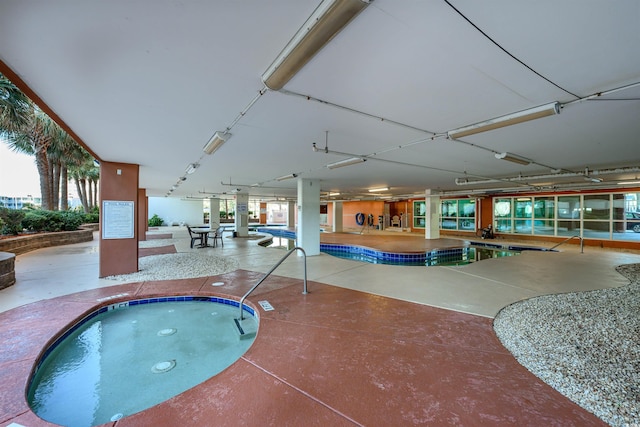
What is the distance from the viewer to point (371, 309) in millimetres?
3412

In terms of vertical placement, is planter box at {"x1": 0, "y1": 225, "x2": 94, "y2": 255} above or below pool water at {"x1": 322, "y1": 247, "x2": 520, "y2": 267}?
above

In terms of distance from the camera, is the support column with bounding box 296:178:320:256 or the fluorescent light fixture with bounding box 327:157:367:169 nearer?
the fluorescent light fixture with bounding box 327:157:367:169

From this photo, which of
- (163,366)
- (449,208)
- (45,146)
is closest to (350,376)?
(163,366)

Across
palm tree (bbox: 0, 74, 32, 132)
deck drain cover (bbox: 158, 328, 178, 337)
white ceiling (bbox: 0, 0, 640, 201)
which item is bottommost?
deck drain cover (bbox: 158, 328, 178, 337)

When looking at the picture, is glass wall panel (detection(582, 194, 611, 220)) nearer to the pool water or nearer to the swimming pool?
the pool water

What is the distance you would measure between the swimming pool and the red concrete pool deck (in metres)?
0.28

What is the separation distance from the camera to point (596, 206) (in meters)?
10.5

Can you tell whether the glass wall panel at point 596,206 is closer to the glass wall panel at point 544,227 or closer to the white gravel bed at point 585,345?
the glass wall panel at point 544,227

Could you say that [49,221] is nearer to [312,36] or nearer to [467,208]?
[312,36]

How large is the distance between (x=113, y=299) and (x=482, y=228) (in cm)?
1576

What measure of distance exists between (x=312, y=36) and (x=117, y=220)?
19.0 ft

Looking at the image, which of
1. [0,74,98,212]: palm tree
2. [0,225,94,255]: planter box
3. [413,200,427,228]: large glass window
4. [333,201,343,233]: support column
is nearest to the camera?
[0,225,94,255]: planter box

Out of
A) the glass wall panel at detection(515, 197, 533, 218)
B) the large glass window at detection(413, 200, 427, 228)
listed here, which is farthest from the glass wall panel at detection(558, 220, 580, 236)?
the large glass window at detection(413, 200, 427, 228)

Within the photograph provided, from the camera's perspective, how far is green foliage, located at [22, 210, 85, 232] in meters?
8.64
